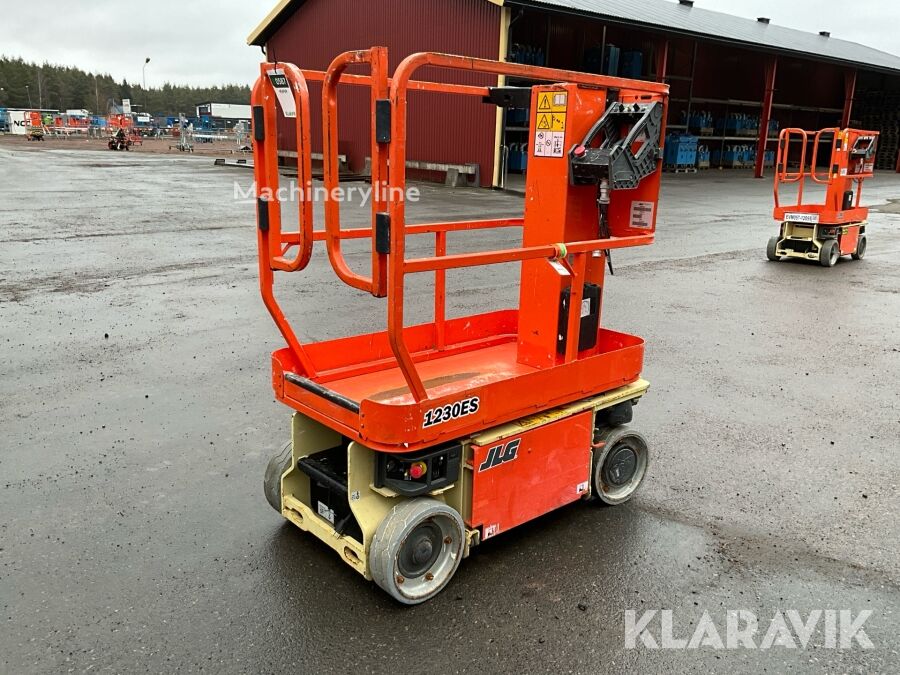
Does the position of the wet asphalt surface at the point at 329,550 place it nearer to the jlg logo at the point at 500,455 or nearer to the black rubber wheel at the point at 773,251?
the jlg logo at the point at 500,455

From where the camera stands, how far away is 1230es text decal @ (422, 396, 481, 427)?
306 centimetres

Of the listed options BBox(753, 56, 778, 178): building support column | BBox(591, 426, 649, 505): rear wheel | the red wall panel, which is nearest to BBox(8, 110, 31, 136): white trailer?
the red wall panel

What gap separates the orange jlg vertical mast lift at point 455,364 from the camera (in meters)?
2.99

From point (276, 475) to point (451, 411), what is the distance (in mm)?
1130

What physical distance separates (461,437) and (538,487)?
600 mm

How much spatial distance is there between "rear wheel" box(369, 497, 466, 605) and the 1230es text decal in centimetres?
40

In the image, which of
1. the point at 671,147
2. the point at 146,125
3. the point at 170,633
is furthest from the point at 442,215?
the point at 146,125

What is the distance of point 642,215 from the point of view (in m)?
3.84

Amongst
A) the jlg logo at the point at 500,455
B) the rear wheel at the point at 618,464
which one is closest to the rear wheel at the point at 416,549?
the jlg logo at the point at 500,455

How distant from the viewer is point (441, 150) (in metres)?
24.4

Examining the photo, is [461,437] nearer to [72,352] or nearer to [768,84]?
[72,352]

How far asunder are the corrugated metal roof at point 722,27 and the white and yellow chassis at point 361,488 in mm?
20196

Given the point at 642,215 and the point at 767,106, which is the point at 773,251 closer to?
the point at 642,215
